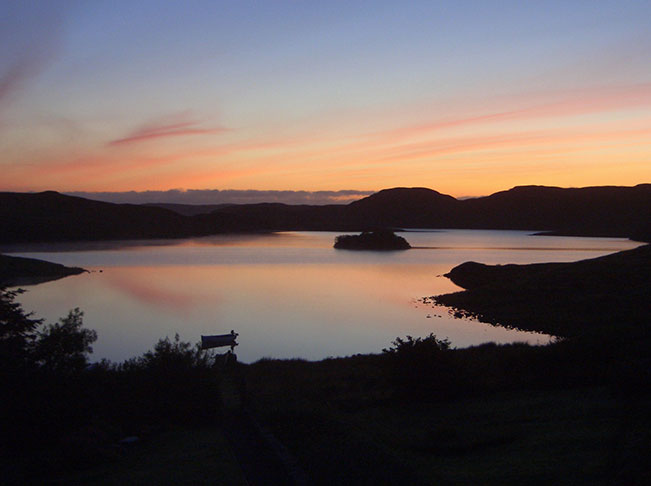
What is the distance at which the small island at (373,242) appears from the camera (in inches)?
5177

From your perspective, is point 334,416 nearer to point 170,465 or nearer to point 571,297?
point 170,465

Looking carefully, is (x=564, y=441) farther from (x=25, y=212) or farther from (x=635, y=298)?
(x=25, y=212)

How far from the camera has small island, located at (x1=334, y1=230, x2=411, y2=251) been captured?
431 feet

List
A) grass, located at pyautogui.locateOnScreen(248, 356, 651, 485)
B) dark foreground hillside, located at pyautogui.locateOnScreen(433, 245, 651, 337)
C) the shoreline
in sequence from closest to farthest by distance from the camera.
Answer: grass, located at pyautogui.locateOnScreen(248, 356, 651, 485)
dark foreground hillside, located at pyautogui.locateOnScreen(433, 245, 651, 337)
the shoreline

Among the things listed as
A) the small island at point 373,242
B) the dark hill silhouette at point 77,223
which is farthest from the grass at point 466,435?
the dark hill silhouette at point 77,223

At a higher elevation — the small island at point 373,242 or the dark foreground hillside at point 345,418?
the small island at point 373,242

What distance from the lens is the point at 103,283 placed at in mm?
64125

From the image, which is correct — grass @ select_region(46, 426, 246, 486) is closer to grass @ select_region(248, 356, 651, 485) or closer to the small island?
grass @ select_region(248, 356, 651, 485)

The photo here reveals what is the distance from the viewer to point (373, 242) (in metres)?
132

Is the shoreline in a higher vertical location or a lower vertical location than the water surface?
higher

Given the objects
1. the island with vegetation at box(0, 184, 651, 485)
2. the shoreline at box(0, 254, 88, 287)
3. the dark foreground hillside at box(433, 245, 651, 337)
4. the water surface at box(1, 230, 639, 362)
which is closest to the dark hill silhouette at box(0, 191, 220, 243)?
the water surface at box(1, 230, 639, 362)

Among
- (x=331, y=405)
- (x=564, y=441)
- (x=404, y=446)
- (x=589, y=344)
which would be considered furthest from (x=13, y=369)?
(x=589, y=344)

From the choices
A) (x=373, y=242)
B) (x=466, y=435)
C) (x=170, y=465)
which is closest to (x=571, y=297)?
(x=466, y=435)

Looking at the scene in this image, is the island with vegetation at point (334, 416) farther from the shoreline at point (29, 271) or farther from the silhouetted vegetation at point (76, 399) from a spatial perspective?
the shoreline at point (29, 271)
